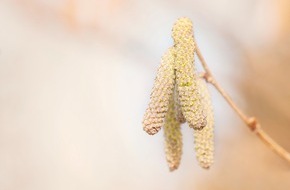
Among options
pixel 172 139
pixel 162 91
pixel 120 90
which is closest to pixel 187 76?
pixel 162 91

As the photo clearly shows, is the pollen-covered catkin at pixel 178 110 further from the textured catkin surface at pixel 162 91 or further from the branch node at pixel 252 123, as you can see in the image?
the branch node at pixel 252 123

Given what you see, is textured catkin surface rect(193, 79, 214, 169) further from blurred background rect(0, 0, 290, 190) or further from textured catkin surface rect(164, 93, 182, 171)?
blurred background rect(0, 0, 290, 190)

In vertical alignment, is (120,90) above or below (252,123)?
above

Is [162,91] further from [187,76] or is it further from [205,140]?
[205,140]

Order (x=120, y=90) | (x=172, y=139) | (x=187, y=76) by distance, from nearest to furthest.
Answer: (x=187, y=76) < (x=172, y=139) < (x=120, y=90)

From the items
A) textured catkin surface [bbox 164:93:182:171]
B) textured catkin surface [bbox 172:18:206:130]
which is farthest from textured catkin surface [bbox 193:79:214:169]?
textured catkin surface [bbox 172:18:206:130]

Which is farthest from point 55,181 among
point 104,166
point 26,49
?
point 26,49

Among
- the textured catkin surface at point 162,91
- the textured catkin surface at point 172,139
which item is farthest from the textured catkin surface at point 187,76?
the textured catkin surface at point 172,139
